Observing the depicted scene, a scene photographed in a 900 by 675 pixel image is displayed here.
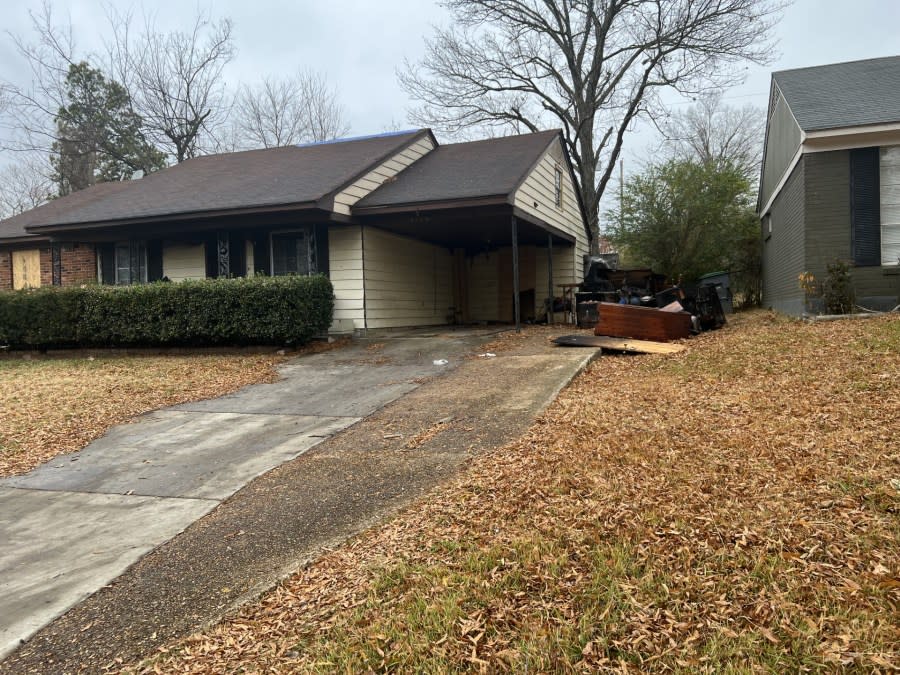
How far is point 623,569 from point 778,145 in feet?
47.2

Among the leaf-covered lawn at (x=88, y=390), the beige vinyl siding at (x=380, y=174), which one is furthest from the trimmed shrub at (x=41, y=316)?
the beige vinyl siding at (x=380, y=174)

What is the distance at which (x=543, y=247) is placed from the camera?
16.7 m

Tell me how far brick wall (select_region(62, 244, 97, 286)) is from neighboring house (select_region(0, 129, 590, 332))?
3 centimetres

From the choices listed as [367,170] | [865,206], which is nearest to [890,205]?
[865,206]

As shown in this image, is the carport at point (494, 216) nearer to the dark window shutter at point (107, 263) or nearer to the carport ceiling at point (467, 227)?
the carport ceiling at point (467, 227)

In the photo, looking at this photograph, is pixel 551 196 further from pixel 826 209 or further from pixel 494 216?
pixel 826 209

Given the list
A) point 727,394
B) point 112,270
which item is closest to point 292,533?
point 727,394

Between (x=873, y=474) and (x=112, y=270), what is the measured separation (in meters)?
14.9

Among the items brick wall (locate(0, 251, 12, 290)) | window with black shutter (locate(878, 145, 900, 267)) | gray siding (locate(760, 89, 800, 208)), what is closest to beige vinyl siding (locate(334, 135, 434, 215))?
gray siding (locate(760, 89, 800, 208))

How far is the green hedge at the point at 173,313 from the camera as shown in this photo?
32.7 feet

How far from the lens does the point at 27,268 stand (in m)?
16.1

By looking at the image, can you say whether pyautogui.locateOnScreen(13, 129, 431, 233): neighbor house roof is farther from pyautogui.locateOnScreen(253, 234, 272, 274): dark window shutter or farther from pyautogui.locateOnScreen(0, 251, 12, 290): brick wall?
pyautogui.locateOnScreen(253, 234, 272, 274): dark window shutter

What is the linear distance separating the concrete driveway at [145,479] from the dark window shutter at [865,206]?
743 centimetres

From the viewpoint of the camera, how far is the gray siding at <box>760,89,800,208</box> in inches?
452
